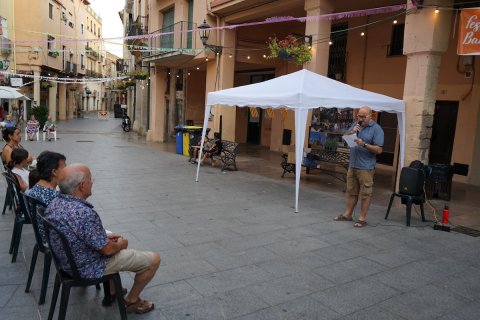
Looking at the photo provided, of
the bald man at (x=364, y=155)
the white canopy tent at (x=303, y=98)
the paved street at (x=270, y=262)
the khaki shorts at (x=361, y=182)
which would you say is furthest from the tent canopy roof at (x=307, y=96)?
the paved street at (x=270, y=262)

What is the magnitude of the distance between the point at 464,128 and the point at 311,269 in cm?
838

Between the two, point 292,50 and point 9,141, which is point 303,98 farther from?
point 9,141

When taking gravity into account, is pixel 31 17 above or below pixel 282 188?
above

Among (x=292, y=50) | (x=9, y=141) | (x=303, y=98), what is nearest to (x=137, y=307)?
(x=9, y=141)

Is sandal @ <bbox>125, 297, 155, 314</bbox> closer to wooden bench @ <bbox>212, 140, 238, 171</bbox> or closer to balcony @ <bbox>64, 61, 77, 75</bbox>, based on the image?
wooden bench @ <bbox>212, 140, 238, 171</bbox>

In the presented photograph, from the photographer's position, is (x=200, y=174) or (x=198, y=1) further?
(x=198, y=1)

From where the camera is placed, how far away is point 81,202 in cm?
288

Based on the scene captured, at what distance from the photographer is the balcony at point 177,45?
15141 millimetres

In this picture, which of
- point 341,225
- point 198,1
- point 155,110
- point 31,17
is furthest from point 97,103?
point 341,225

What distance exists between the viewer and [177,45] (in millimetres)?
16500

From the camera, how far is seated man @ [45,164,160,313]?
9.22ft

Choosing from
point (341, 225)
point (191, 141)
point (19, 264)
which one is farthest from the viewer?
point (191, 141)

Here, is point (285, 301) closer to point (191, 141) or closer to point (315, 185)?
point (315, 185)

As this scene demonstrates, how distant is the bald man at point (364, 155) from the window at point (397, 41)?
733cm
